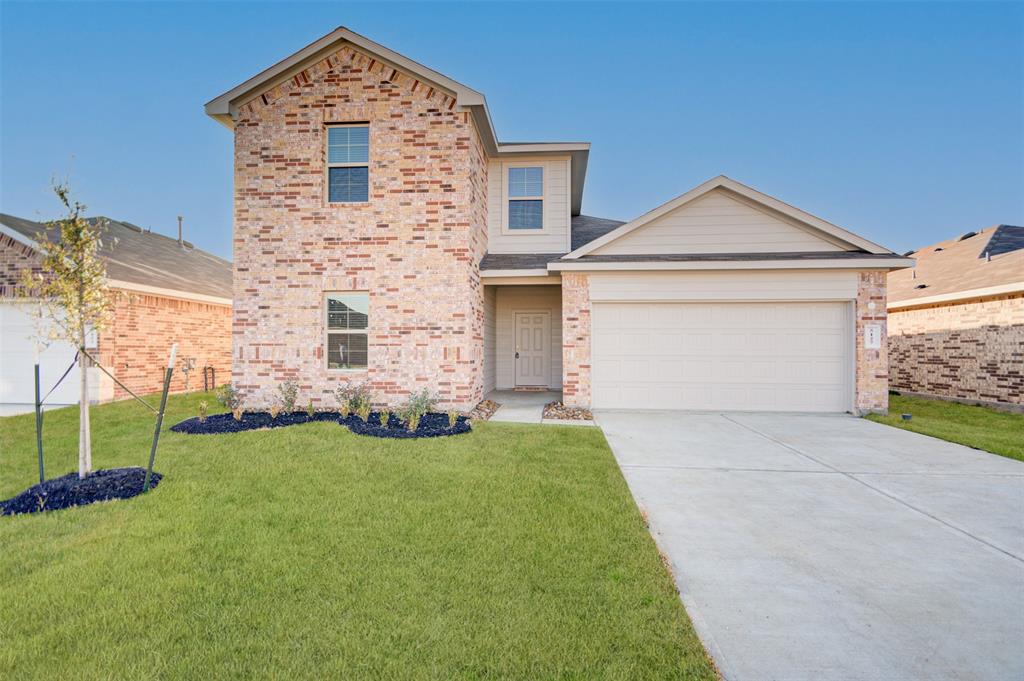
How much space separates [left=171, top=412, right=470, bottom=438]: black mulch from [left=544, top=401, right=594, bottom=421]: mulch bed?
183 cm

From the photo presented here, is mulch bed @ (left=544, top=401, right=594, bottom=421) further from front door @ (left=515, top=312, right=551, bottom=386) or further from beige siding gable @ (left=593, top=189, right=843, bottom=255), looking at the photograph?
beige siding gable @ (left=593, top=189, right=843, bottom=255)

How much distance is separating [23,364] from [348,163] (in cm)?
1008

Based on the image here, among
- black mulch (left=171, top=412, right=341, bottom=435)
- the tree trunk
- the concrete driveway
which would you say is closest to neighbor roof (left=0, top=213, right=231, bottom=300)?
black mulch (left=171, top=412, right=341, bottom=435)

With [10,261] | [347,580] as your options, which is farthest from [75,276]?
[10,261]

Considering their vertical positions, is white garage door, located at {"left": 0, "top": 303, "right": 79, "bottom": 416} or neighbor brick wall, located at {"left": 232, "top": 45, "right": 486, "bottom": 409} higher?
neighbor brick wall, located at {"left": 232, "top": 45, "right": 486, "bottom": 409}

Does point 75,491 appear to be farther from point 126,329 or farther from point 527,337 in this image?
point 527,337

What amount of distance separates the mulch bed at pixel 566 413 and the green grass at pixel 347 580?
3.46 meters

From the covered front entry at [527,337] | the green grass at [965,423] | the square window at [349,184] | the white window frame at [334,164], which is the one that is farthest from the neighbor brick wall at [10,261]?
the green grass at [965,423]

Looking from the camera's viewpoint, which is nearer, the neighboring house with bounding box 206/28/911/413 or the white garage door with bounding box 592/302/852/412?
the neighboring house with bounding box 206/28/911/413

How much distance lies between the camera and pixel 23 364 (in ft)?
38.0

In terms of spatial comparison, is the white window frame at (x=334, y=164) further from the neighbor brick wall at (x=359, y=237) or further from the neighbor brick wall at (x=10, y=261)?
the neighbor brick wall at (x=10, y=261)

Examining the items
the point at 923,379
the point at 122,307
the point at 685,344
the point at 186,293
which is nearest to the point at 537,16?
the point at 685,344

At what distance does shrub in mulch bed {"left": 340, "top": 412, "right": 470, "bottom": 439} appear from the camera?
753 cm

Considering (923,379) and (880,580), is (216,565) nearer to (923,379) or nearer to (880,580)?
(880,580)
